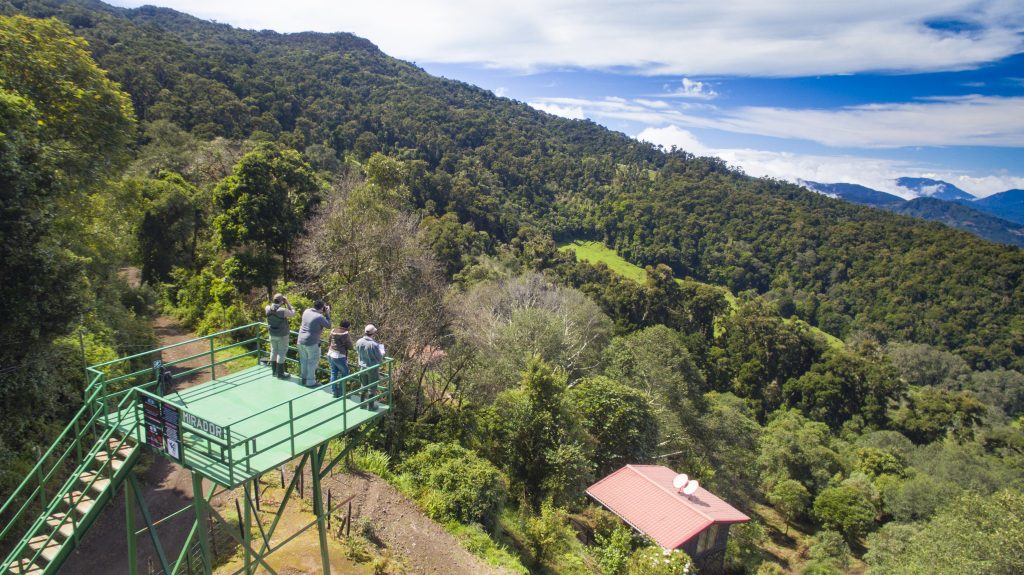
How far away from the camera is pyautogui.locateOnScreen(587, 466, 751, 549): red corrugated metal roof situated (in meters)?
19.9

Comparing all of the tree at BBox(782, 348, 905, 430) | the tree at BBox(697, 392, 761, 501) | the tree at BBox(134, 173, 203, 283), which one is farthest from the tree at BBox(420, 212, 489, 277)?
the tree at BBox(782, 348, 905, 430)

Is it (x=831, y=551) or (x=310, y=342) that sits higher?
(x=310, y=342)

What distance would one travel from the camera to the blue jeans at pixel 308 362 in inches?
354

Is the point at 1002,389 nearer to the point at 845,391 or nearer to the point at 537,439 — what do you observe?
the point at 845,391

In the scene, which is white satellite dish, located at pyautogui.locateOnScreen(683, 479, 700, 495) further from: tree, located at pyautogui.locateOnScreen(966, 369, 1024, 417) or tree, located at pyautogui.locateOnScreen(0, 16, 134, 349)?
tree, located at pyautogui.locateOnScreen(966, 369, 1024, 417)

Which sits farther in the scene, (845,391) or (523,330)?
(845,391)

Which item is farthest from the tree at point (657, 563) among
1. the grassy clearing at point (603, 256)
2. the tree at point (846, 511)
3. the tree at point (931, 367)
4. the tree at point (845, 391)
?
the tree at point (931, 367)

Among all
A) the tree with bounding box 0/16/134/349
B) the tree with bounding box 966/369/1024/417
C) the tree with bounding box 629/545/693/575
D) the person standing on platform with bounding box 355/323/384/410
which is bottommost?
the tree with bounding box 966/369/1024/417

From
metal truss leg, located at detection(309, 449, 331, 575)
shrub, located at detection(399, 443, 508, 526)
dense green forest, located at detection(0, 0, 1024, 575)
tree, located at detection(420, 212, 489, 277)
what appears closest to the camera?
metal truss leg, located at detection(309, 449, 331, 575)

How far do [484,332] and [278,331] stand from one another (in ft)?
59.0

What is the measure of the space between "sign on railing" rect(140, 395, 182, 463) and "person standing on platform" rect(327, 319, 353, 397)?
8.15 ft

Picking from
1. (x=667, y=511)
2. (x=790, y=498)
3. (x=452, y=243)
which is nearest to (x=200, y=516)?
(x=667, y=511)

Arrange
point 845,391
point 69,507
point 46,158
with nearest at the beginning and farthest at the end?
point 69,507 → point 46,158 → point 845,391

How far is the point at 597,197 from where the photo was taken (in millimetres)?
120875
